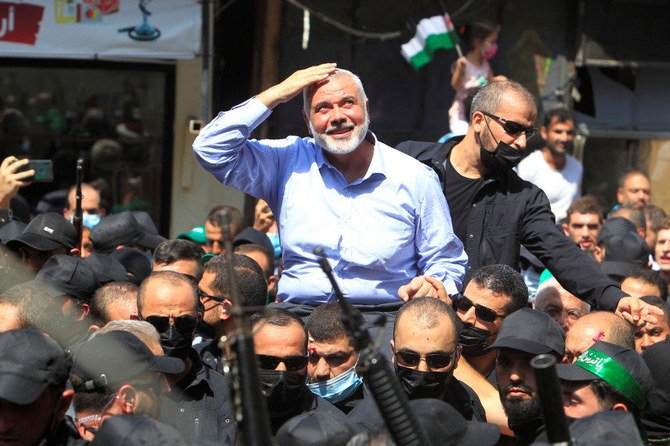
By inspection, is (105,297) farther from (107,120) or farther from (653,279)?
(107,120)

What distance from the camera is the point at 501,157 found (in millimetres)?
6188

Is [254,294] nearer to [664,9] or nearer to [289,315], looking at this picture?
[289,315]

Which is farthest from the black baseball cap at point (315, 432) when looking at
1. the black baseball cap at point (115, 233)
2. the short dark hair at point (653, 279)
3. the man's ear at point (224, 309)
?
the black baseball cap at point (115, 233)

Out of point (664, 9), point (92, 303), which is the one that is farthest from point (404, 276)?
point (664, 9)

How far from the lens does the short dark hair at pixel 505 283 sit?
5.86m

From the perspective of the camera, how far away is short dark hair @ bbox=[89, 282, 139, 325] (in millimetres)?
5953

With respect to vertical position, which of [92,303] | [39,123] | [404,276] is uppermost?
[404,276]

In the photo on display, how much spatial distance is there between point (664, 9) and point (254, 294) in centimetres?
641

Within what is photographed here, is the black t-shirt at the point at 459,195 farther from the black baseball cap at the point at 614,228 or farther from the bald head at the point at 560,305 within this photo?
the black baseball cap at the point at 614,228

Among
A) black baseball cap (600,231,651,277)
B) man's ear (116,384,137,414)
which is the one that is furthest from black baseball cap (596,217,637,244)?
man's ear (116,384,137,414)

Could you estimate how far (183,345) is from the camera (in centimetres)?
548

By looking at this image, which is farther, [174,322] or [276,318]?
[174,322]

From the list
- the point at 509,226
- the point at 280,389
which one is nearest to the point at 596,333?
the point at 509,226

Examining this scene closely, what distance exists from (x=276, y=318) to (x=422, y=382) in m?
0.63
